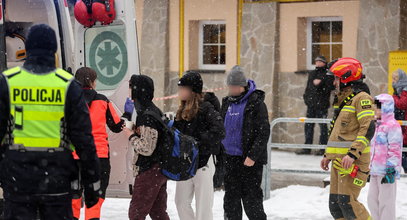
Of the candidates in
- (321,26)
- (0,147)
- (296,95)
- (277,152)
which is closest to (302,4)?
(321,26)

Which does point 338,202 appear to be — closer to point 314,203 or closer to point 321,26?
point 314,203

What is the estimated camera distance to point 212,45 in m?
18.0

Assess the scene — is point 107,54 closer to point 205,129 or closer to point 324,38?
point 205,129

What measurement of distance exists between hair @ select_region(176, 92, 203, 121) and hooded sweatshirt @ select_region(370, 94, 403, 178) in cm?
192

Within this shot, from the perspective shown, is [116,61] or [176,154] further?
[116,61]

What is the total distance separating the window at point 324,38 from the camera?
16.7 meters

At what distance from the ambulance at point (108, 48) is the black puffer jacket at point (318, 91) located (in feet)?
23.0

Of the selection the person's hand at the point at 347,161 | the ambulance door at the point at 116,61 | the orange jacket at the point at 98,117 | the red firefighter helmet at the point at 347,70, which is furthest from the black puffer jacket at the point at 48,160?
the ambulance door at the point at 116,61

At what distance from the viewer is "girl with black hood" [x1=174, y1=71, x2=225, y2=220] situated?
7.14 metres

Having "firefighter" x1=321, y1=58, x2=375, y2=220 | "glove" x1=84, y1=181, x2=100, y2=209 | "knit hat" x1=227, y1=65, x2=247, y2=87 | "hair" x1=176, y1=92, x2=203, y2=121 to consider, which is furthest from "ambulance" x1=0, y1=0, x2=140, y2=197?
"glove" x1=84, y1=181, x2=100, y2=209

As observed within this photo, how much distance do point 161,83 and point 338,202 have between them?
36.2 ft

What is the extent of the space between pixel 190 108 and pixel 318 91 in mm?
8689

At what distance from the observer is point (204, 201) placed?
290 inches

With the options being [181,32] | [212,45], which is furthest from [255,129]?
[212,45]
